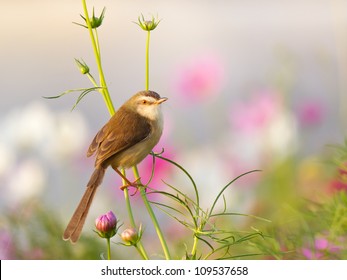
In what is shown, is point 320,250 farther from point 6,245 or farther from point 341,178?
point 6,245

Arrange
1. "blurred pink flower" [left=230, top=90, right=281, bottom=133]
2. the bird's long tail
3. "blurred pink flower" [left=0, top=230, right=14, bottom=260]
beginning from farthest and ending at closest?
"blurred pink flower" [left=230, top=90, right=281, bottom=133], "blurred pink flower" [left=0, top=230, right=14, bottom=260], the bird's long tail

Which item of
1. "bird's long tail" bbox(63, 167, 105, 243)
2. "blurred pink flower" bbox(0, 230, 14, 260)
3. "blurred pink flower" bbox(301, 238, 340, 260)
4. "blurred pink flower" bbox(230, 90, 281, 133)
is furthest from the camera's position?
"blurred pink flower" bbox(230, 90, 281, 133)

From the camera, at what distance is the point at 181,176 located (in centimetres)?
287

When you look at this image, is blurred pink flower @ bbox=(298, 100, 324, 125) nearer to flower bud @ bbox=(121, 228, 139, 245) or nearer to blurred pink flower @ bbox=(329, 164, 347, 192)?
blurred pink flower @ bbox=(329, 164, 347, 192)

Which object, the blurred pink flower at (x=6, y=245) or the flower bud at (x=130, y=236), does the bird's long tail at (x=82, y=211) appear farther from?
the blurred pink flower at (x=6, y=245)

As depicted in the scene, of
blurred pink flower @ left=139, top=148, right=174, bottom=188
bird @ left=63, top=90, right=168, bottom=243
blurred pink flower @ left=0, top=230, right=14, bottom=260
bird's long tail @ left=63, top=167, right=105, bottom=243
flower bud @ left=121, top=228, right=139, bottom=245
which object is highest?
bird @ left=63, top=90, right=168, bottom=243

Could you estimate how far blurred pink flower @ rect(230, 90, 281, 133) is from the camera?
121 inches

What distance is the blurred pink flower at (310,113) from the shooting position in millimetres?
3254

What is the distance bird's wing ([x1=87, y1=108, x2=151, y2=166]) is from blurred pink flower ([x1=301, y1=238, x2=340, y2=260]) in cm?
51

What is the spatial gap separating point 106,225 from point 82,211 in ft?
0.27

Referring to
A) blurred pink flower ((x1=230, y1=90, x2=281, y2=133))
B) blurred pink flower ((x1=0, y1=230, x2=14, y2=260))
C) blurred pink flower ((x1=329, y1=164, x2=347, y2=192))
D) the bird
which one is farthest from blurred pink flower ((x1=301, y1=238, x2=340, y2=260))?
blurred pink flower ((x1=230, y1=90, x2=281, y2=133))

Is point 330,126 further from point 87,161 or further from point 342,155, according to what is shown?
point 342,155

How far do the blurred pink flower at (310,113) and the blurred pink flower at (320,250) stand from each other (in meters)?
1.31

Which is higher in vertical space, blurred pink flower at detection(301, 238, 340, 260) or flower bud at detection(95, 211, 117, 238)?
flower bud at detection(95, 211, 117, 238)
